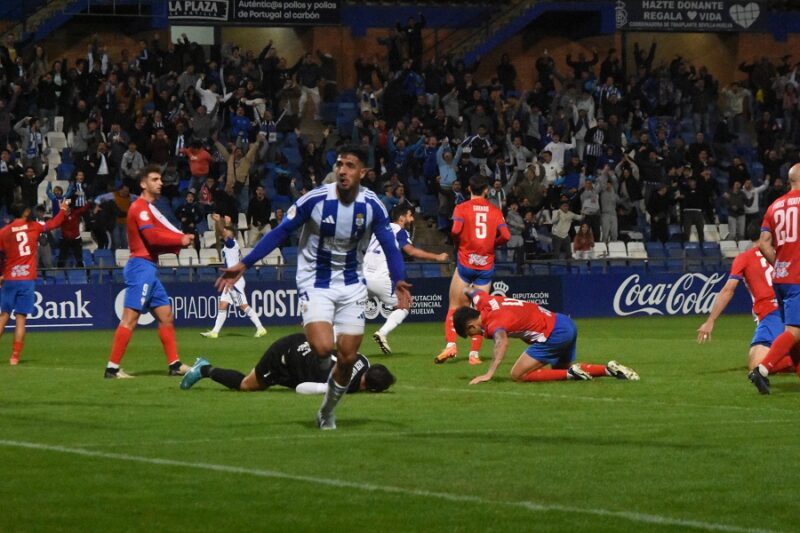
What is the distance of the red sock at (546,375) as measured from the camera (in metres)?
16.9

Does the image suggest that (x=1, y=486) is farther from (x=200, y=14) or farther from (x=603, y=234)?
(x=200, y=14)

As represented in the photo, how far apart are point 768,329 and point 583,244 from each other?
1862cm

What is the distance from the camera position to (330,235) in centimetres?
1199

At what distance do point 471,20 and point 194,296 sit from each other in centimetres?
1880

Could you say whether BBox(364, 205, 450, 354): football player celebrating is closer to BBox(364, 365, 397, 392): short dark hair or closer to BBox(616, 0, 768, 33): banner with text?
BBox(364, 365, 397, 392): short dark hair

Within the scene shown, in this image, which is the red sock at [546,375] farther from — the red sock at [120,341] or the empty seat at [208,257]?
the empty seat at [208,257]

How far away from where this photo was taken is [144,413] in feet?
44.9

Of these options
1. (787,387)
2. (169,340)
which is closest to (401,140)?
(169,340)

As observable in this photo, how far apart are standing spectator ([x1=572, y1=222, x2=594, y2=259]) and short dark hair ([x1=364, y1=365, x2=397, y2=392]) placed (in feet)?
69.1

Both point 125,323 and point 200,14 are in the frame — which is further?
point 200,14

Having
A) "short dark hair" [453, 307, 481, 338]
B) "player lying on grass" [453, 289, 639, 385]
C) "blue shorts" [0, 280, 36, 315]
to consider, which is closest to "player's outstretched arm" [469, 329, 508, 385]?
"player lying on grass" [453, 289, 639, 385]

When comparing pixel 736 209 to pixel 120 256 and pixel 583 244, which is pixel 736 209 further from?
pixel 120 256

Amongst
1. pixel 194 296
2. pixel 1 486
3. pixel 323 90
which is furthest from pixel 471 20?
pixel 1 486

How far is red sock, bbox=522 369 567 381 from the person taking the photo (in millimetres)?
16922
